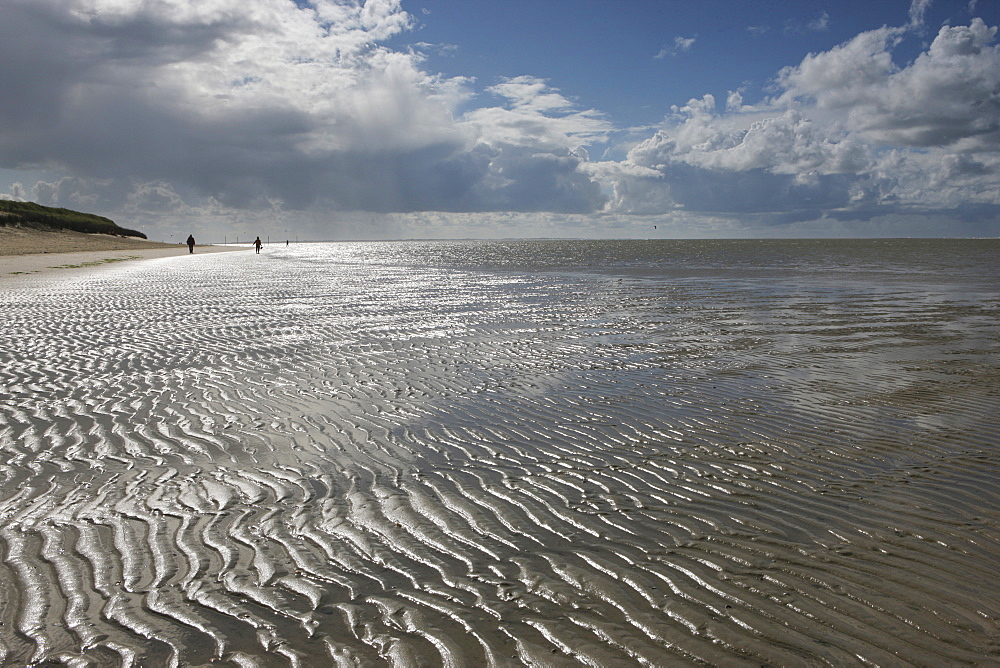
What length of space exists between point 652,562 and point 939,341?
13.3 meters

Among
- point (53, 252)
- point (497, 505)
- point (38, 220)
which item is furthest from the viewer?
point (38, 220)

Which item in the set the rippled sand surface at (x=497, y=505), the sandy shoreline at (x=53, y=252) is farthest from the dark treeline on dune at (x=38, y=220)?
the rippled sand surface at (x=497, y=505)

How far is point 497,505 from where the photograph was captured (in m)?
5.80

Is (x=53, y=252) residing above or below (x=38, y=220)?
below

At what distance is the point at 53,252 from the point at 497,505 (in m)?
63.3

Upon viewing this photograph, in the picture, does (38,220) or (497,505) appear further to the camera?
(38,220)

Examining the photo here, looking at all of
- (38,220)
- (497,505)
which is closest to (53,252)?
(38,220)

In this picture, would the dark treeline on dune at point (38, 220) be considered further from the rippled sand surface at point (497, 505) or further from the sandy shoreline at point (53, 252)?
the rippled sand surface at point (497, 505)

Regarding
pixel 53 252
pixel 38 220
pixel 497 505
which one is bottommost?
pixel 497 505

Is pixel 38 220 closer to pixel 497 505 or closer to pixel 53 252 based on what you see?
pixel 53 252

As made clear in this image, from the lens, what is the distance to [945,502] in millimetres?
5848

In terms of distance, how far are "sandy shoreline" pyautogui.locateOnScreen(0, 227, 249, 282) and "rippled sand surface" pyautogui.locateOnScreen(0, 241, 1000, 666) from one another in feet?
90.8

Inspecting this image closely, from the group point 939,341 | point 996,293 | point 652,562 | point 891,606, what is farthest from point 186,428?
point 996,293

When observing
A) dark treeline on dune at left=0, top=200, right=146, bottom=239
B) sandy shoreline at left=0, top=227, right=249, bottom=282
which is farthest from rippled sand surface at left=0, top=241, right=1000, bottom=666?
dark treeline on dune at left=0, top=200, right=146, bottom=239
